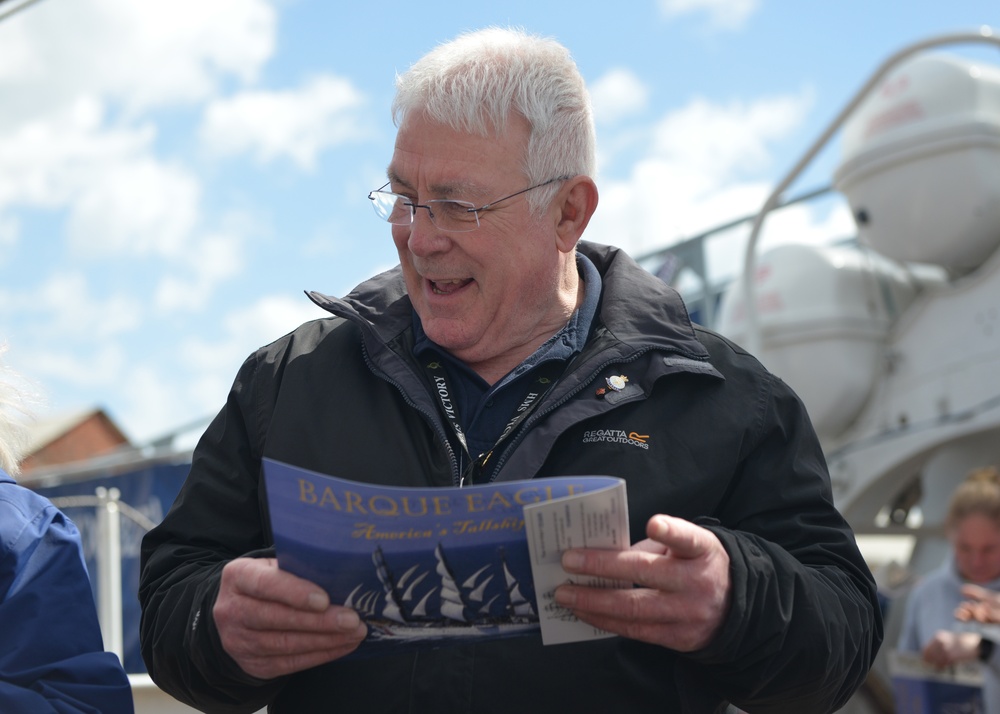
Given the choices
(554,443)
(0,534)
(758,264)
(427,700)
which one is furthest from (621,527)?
(758,264)

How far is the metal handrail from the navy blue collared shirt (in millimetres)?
4969

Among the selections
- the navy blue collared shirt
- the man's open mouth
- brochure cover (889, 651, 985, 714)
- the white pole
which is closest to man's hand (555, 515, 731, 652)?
the navy blue collared shirt

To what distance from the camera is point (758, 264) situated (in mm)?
8461

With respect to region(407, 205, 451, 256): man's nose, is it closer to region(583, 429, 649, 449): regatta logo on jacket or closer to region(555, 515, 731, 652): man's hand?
region(583, 429, 649, 449): regatta logo on jacket

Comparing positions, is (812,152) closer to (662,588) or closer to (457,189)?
(457,189)

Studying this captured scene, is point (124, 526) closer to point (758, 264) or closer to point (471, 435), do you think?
point (758, 264)

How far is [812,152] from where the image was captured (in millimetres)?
7301

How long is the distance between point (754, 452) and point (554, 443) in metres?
0.40

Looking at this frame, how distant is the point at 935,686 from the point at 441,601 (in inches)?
140

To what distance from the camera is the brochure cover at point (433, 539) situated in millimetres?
1673

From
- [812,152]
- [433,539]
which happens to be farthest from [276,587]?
[812,152]

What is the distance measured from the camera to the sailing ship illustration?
175 centimetres

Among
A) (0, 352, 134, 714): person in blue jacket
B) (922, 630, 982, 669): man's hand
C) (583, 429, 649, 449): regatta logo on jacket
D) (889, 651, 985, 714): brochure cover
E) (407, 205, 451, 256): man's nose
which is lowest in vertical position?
(889, 651, 985, 714): brochure cover

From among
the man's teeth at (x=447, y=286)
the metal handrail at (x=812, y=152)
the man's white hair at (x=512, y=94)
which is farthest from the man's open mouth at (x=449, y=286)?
the metal handrail at (x=812, y=152)
